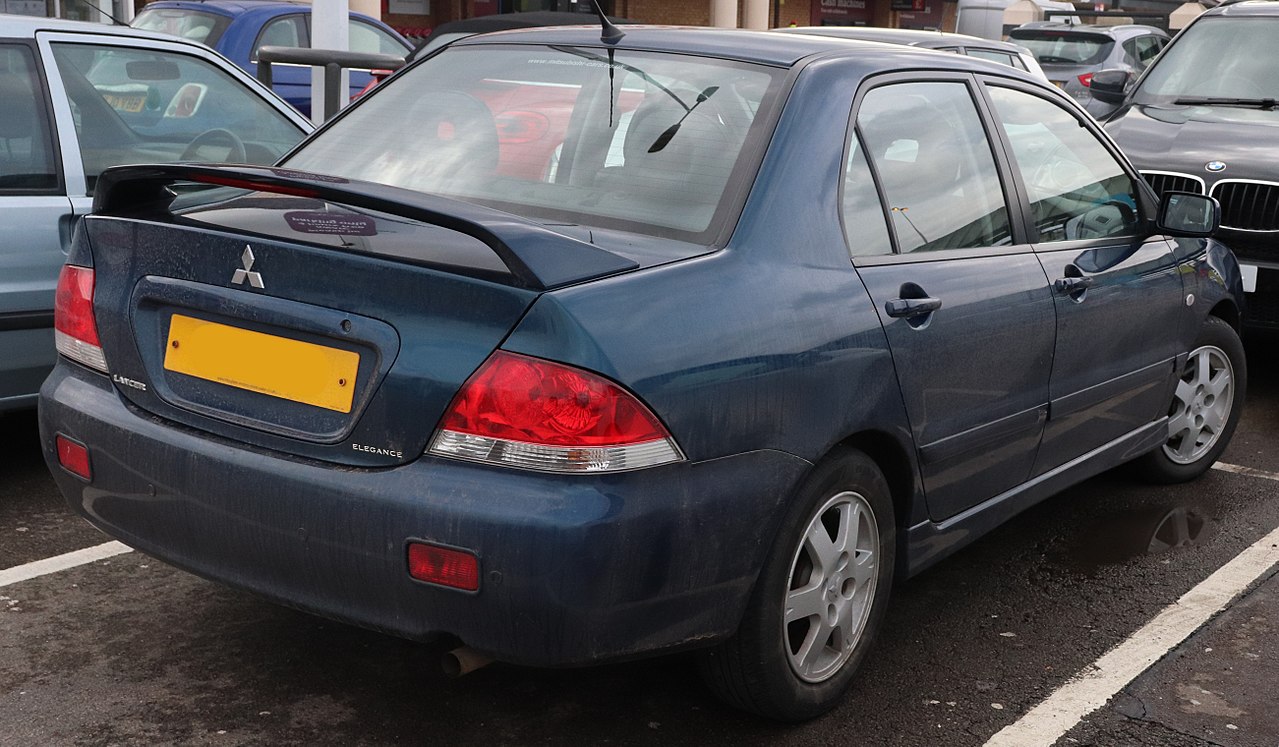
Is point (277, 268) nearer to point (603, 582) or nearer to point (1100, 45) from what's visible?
point (603, 582)

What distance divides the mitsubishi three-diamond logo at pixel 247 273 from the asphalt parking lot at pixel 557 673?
1.00 m

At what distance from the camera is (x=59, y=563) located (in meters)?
4.21

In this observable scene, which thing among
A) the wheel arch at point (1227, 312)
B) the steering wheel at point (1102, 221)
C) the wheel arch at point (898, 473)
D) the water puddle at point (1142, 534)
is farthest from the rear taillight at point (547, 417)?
the wheel arch at point (1227, 312)

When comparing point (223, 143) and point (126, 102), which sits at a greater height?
point (126, 102)

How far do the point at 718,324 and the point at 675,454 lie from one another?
295 millimetres

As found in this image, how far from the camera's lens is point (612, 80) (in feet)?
11.8

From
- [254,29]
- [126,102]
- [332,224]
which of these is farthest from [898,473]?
[254,29]

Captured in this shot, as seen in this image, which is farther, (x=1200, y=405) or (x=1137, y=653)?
(x=1200, y=405)

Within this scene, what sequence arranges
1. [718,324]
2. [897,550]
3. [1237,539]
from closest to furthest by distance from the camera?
Result: 1. [718,324]
2. [897,550]
3. [1237,539]

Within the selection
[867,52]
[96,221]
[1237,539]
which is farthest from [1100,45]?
[96,221]

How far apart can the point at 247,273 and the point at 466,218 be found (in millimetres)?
514

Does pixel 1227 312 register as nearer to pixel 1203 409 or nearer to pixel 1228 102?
pixel 1203 409

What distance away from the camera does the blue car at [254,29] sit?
11.7 meters

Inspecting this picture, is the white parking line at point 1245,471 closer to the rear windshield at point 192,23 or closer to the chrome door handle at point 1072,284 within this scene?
the chrome door handle at point 1072,284
